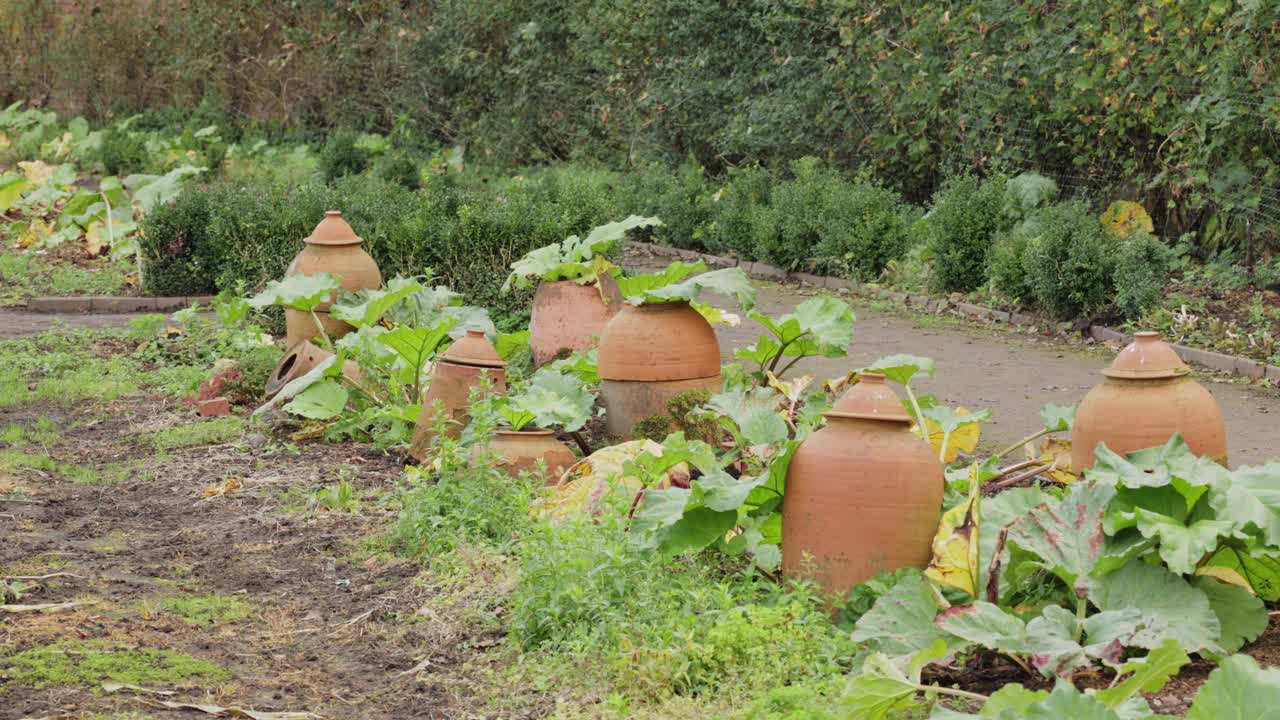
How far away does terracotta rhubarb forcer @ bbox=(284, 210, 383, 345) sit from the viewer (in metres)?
7.02

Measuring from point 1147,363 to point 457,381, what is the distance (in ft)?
8.66

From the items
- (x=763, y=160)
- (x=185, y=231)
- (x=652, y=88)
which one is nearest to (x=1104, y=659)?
(x=185, y=231)

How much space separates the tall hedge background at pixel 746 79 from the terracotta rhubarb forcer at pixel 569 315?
14.1 feet

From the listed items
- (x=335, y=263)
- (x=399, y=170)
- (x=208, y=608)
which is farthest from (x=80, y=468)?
(x=399, y=170)

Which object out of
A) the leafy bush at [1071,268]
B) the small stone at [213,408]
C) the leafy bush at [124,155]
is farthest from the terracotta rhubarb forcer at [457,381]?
the leafy bush at [124,155]

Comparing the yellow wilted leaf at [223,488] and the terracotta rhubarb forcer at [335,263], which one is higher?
the terracotta rhubarb forcer at [335,263]

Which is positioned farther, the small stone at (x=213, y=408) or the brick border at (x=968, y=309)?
the brick border at (x=968, y=309)

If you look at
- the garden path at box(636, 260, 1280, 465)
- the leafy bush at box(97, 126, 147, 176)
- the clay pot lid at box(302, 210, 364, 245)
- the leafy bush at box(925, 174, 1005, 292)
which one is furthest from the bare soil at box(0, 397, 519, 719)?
the leafy bush at box(97, 126, 147, 176)

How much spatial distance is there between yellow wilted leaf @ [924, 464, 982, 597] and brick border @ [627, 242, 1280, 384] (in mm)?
4119

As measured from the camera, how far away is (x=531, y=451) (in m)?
5.04

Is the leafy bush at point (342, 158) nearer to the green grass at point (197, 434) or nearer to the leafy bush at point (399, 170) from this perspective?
the leafy bush at point (399, 170)

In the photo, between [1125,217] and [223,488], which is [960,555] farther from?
[1125,217]

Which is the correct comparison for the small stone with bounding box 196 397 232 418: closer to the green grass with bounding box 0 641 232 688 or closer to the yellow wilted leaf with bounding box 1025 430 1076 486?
the green grass with bounding box 0 641 232 688

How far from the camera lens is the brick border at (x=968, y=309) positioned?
7215 millimetres
